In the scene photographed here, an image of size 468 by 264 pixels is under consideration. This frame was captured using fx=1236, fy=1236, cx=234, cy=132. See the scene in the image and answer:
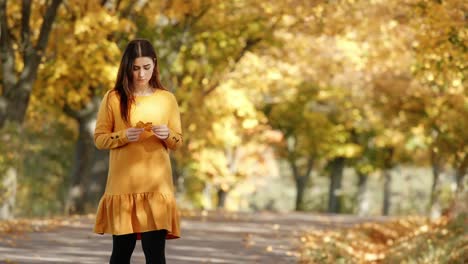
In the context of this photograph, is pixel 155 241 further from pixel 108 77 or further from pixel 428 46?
pixel 108 77

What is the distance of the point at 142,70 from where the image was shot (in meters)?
7.88

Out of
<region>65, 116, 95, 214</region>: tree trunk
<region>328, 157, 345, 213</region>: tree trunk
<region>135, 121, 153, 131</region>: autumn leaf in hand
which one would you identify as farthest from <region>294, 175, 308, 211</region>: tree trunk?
<region>135, 121, 153, 131</region>: autumn leaf in hand

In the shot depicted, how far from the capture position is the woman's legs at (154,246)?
7.80 metres

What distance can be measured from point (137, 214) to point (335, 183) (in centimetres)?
4896

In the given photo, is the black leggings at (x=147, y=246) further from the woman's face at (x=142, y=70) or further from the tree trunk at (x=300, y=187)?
the tree trunk at (x=300, y=187)

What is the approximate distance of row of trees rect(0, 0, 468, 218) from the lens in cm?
2186

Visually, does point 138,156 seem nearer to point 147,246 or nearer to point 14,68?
point 147,246

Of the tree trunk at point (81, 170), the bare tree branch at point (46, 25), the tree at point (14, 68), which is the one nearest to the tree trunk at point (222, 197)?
the tree trunk at point (81, 170)

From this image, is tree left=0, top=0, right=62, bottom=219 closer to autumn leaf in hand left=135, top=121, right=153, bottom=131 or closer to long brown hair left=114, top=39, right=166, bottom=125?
long brown hair left=114, top=39, right=166, bottom=125

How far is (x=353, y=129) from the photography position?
54.9m

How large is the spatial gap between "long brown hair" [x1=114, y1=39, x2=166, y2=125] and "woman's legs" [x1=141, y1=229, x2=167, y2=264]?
736 millimetres

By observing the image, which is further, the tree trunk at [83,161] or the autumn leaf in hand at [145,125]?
the tree trunk at [83,161]

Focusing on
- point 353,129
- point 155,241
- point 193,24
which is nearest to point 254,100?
point 353,129

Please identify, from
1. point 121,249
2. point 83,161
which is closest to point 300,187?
point 83,161
